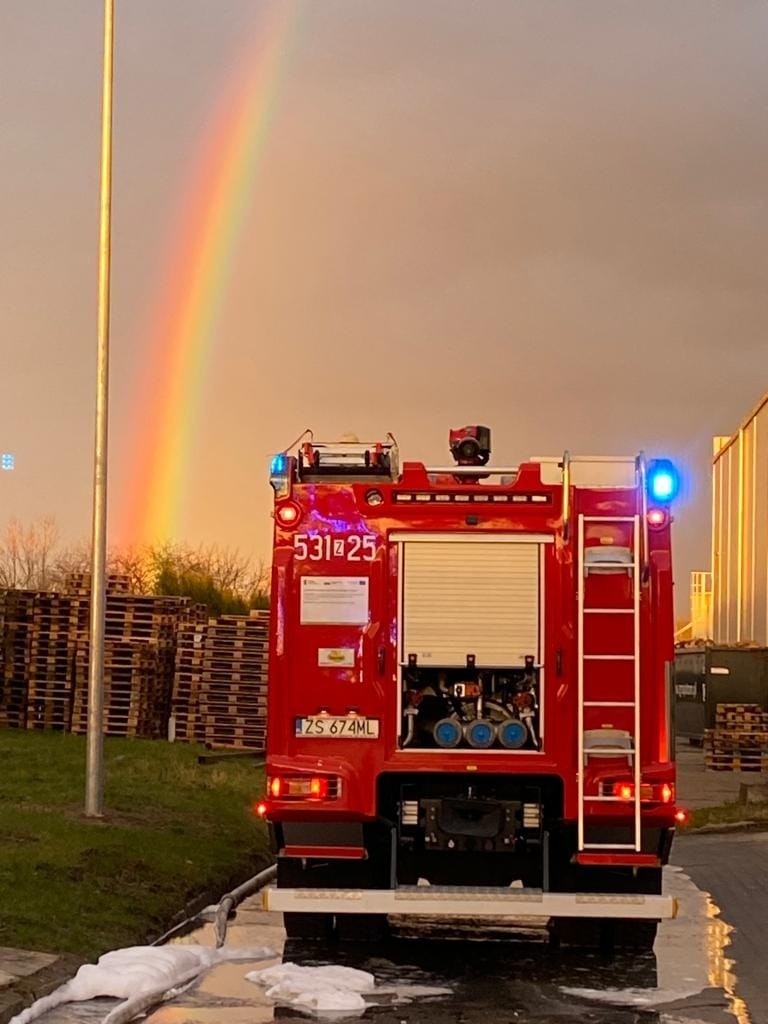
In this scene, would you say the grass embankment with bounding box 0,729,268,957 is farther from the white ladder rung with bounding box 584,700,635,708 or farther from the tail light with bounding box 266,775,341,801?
the white ladder rung with bounding box 584,700,635,708

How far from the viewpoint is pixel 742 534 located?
61625 mm

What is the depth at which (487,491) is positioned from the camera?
1142cm

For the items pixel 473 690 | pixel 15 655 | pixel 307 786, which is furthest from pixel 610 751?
pixel 15 655

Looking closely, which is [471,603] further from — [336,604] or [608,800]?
[608,800]

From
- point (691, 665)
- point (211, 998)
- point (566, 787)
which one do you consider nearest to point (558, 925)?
point (566, 787)

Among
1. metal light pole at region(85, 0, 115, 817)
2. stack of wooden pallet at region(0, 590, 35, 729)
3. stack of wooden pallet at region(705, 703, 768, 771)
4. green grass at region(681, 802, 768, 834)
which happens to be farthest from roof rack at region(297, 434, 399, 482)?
stack of wooden pallet at region(705, 703, 768, 771)

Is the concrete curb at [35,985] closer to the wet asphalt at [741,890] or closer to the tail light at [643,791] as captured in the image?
the tail light at [643,791]

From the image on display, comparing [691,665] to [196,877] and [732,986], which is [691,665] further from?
[732,986]

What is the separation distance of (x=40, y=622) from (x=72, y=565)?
42.0 m

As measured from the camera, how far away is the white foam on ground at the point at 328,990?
968 cm

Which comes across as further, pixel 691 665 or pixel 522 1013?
pixel 691 665

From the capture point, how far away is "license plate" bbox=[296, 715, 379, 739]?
36.4ft

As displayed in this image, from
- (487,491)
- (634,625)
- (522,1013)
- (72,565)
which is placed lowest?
(522,1013)

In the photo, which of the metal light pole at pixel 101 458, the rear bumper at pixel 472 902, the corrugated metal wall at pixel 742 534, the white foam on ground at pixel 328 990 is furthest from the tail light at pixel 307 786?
the corrugated metal wall at pixel 742 534
